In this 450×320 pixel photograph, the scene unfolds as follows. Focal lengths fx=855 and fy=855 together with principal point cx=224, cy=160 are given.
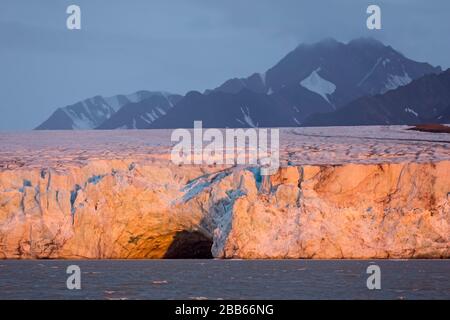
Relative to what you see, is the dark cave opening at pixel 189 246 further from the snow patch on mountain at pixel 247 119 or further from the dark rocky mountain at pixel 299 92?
the snow patch on mountain at pixel 247 119

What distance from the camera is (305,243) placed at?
30375 mm

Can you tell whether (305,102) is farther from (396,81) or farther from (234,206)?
(234,206)

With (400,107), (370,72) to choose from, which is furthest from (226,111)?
(370,72)

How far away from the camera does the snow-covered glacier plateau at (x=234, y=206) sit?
3042 centimetres

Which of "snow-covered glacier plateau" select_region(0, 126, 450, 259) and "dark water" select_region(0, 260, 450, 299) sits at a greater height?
"snow-covered glacier plateau" select_region(0, 126, 450, 259)

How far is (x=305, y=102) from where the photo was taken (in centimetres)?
16750

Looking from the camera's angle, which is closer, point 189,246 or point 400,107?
point 189,246

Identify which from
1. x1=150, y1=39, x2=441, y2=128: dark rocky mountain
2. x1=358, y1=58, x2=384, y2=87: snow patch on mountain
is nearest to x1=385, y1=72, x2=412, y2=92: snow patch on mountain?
x1=150, y1=39, x2=441, y2=128: dark rocky mountain

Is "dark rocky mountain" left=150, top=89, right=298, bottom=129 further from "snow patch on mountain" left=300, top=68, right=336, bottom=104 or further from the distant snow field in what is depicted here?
the distant snow field

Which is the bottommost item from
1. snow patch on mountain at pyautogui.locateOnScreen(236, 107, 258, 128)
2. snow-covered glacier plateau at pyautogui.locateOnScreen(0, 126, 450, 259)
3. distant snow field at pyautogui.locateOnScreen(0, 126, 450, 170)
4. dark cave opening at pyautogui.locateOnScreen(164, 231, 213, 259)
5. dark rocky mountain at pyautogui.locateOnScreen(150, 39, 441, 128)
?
dark cave opening at pyautogui.locateOnScreen(164, 231, 213, 259)

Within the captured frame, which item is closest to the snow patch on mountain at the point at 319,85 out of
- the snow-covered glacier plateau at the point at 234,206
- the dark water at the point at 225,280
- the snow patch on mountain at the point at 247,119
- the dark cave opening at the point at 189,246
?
the snow patch on mountain at the point at 247,119

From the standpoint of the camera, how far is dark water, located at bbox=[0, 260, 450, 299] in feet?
70.4

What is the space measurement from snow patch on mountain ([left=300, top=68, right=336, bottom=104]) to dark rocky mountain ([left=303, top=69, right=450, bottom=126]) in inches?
785

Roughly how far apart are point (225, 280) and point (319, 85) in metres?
161
